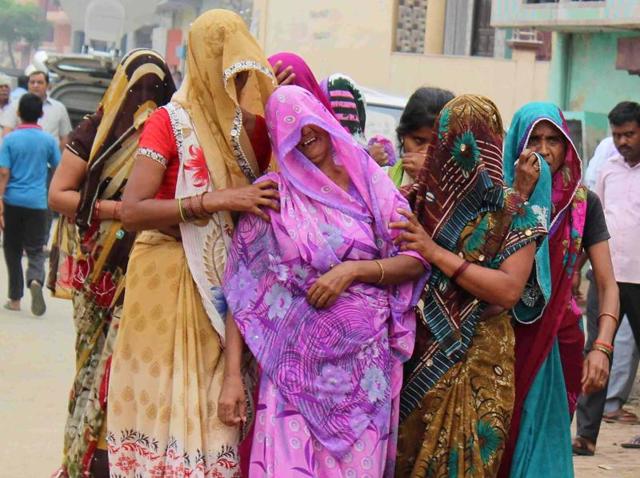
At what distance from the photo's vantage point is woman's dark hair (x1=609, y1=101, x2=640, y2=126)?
7.43 meters

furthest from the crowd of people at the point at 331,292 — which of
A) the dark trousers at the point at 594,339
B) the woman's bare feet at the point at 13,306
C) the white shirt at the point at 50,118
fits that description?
the white shirt at the point at 50,118

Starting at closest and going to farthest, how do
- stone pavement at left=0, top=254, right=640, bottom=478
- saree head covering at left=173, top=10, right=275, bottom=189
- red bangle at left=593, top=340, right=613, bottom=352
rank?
saree head covering at left=173, top=10, right=275, bottom=189 → red bangle at left=593, top=340, right=613, bottom=352 → stone pavement at left=0, top=254, right=640, bottom=478

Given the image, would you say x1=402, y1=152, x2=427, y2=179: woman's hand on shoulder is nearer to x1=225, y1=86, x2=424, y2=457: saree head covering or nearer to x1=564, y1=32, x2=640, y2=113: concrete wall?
x1=225, y1=86, x2=424, y2=457: saree head covering

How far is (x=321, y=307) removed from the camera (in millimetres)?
4008

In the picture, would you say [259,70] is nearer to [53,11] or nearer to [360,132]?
[360,132]

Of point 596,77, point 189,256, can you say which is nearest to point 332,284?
point 189,256

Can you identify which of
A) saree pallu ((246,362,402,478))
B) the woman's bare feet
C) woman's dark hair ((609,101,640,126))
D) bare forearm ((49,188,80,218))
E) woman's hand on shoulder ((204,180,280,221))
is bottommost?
the woman's bare feet

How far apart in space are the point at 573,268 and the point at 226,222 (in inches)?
44.6

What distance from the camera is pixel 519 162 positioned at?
14.0ft

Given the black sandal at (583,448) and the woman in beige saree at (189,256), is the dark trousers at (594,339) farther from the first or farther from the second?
the woman in beige saree at (189,256)

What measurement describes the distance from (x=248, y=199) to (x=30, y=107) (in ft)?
27.3

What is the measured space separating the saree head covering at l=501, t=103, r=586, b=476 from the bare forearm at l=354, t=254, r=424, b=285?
458 mm

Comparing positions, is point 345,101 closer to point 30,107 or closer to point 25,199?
point 25,199

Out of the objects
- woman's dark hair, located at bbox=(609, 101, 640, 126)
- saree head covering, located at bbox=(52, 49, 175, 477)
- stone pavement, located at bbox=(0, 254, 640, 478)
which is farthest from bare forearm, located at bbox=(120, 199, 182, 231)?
woman's dark hair, located at bbox=(609, 101, 640, 126)
